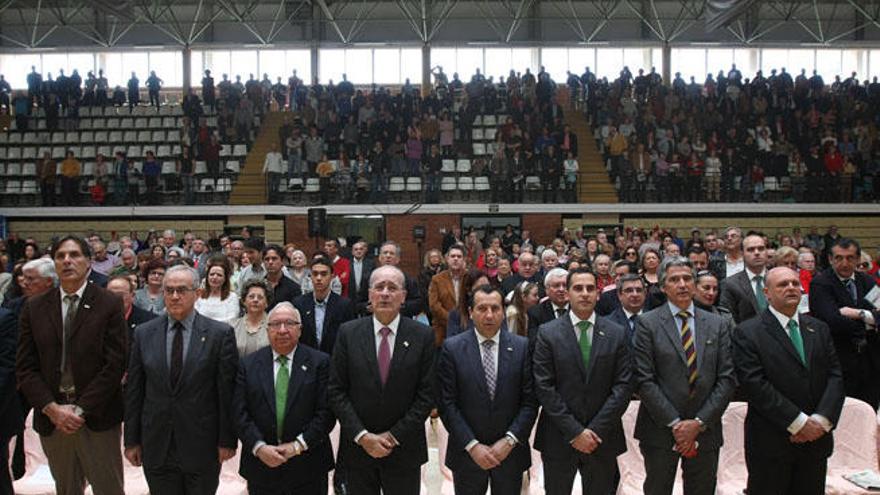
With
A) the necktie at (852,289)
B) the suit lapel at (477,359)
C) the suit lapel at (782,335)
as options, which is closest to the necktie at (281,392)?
the suit lapel at (477,359)

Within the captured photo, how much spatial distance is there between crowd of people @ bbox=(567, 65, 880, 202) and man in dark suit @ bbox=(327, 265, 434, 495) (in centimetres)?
1453

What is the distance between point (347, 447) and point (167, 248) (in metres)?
7.88

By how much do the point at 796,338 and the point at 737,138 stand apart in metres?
16.0

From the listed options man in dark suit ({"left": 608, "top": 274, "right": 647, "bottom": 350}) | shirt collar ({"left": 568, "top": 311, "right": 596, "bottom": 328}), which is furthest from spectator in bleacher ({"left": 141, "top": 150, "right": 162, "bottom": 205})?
shirt collar ({"left": 568, "top": 311, "right": 596, "bottom": 328})

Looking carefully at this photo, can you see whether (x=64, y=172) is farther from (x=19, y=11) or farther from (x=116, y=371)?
(x=116, y=371)

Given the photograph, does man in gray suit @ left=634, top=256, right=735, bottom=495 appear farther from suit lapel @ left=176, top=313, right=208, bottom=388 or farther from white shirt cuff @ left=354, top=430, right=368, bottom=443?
suit lapel @ left=176, top=313, right=208, bottom=388

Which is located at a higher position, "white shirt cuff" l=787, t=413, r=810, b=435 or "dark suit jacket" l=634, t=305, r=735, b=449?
"dark suit jacket" l=634, t=305, r=735, b=449

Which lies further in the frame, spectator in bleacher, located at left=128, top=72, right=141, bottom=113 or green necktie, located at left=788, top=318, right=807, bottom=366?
spectator in bleacher, located at left=128, top=72, right=141, bottom=113

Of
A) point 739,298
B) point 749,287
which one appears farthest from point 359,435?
point 749,287

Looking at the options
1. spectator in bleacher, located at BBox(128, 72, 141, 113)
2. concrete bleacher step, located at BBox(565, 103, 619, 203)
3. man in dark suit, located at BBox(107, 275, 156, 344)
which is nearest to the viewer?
man in dark suit, located at BBox(107, 275, 156, 344)

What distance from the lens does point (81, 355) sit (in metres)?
3.92

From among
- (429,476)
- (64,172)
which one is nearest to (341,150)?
(64,172)

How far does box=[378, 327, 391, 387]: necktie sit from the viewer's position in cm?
386

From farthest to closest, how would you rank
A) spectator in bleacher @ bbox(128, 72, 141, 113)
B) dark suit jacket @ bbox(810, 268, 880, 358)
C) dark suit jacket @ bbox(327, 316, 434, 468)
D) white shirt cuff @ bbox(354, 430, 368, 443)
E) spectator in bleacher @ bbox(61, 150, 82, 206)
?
spectator in bleacher @ bbox(128, 72, 141, 113)
spectator in bleacher @ bbox(61, 150, 82, 206)
dark suit jacket @ bbox(810, 268, 880, 358)
dark suit jacket @ bbox(327, 316, 434, 468)
white shirt cuff @ bbox(354, 430, 368, 443)
